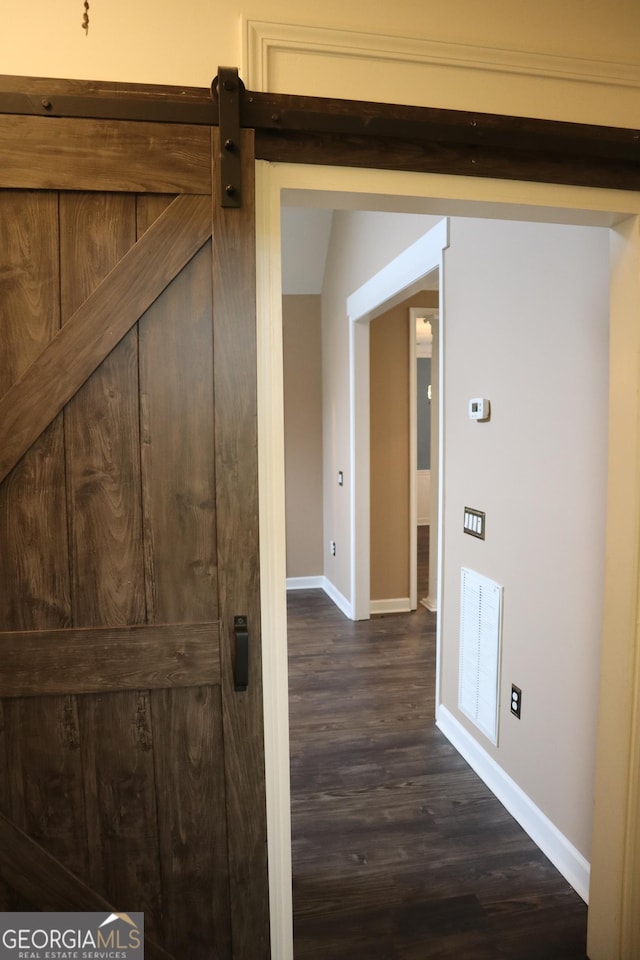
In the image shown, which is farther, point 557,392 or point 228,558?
point 557,392

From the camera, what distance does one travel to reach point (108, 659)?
1.36m

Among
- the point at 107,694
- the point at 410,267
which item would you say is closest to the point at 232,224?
the point at 107,694

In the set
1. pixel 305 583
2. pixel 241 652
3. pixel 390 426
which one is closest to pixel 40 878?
pixel 241 652

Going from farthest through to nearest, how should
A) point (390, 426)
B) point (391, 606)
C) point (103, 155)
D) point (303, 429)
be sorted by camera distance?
point (303, 429), point (391, 606), point (390, 426), point (103, 155)

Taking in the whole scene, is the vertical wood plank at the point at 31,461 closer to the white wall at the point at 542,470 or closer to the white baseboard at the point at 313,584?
the white wall at the point at 542,470

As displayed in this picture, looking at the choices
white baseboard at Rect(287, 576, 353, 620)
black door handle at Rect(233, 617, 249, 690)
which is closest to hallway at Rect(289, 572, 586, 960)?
black door handle at Rect(233, 617, 249, 690)

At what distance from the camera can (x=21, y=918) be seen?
4.45ft

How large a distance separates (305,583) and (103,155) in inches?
185

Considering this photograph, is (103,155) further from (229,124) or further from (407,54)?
(407,54)

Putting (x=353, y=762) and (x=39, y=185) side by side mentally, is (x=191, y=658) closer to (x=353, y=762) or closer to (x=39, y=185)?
(x=39, y=185)

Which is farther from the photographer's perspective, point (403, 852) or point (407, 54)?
point (403, 852)

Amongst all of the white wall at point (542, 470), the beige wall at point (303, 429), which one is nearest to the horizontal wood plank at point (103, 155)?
the white wall at point (542, 470)

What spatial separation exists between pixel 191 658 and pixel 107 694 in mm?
201

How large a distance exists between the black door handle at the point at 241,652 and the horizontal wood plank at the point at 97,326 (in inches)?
23.6
